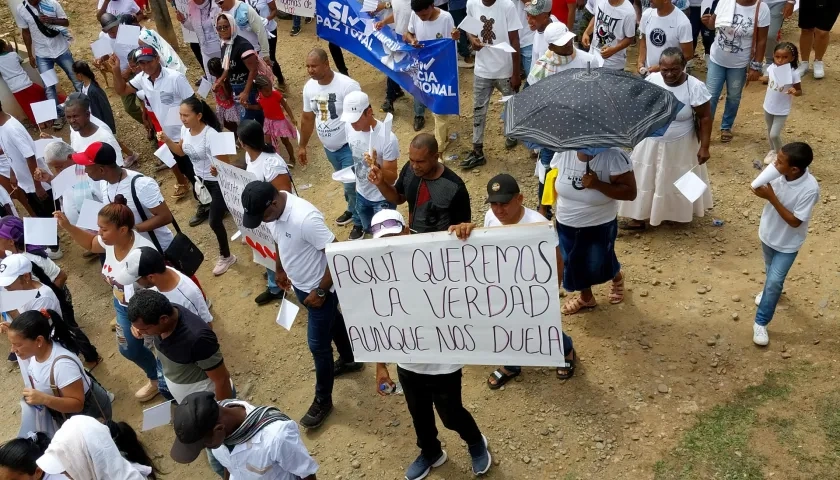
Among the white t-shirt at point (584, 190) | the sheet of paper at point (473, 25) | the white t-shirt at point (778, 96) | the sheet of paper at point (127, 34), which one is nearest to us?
the white t-shirt at point (584, 190)

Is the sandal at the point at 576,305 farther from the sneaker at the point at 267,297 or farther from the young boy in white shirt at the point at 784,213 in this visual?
the sneaker at the point at 267,297

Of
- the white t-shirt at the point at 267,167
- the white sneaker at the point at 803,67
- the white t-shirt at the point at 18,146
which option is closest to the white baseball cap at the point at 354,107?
the white t-shirt at the point at 267,167

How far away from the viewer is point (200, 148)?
7.27m

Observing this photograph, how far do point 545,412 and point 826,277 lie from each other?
2949mm

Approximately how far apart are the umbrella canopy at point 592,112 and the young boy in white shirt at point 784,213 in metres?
0.88

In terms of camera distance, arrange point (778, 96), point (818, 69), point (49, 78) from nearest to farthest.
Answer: point (778, 96)
point (818, 69)
point (49, 78)

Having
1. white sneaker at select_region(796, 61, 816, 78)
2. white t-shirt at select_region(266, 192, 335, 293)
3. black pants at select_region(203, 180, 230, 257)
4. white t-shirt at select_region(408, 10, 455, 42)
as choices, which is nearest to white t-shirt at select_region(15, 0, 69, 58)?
black pants at select_region(203, 180, 230, 257)

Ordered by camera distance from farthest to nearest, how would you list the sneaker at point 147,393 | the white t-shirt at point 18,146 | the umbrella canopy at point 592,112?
1. the white t-shirt at point 18,146
2. the sneaker at point 147,393
3. the umbrella canopy at point 592,112

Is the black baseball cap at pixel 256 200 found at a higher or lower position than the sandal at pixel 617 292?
higher

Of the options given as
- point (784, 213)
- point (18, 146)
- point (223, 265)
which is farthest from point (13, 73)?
point (784, 213)

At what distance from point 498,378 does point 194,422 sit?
289 cm

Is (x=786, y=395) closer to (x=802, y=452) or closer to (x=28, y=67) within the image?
(x=802, y=452)

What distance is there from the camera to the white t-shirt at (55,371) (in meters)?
4.88

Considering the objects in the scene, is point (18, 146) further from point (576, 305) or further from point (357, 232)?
point (576, 305)
